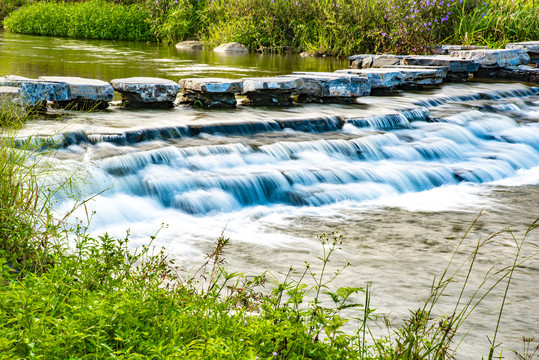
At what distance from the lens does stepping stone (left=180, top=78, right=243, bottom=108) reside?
24.7 feet

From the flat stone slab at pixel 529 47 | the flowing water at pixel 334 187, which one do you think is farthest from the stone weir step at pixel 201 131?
the flat stone slab at pixel 529 47

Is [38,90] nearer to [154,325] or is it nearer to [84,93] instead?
[84,93]

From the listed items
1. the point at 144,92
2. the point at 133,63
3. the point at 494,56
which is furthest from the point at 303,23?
the point at 144,92

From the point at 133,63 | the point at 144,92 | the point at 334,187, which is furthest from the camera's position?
the point at 133,63

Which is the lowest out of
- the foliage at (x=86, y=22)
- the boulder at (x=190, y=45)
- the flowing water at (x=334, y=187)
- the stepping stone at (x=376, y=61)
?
the flowing water at (x=334, y=187)

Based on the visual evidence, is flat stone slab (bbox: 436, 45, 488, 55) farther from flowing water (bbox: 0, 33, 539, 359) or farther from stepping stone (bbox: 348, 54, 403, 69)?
flowing water (bbox: 0, 33, 539, 359)

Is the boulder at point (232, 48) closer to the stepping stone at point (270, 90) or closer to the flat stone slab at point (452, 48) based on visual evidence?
the flat stone slab at point (452, 48)

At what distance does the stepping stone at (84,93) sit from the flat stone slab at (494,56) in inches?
329

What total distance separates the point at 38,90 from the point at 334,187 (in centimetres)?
337

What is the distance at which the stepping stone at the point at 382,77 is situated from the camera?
9.59 metres

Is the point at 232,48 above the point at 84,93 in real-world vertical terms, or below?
above

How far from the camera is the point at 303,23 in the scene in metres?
17.7

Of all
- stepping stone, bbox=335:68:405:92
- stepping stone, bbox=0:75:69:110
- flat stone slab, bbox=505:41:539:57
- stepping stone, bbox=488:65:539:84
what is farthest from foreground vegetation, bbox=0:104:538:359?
flat stone slab, bbox=505:41:539:57

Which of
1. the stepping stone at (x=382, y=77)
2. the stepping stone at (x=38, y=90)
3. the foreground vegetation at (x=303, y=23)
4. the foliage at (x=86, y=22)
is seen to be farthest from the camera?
the foliage at (x=86, y=22)
